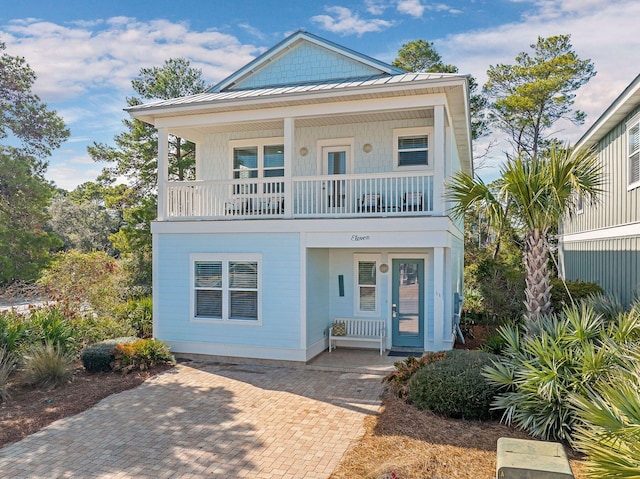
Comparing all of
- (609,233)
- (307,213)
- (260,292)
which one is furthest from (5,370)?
(609,233)

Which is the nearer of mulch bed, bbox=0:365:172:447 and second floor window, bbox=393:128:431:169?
mulch bed, bbox=0:365:172:447

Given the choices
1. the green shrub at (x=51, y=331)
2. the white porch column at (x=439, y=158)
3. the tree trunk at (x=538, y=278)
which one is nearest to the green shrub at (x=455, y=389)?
the tree trunk at (x=538, y=278)

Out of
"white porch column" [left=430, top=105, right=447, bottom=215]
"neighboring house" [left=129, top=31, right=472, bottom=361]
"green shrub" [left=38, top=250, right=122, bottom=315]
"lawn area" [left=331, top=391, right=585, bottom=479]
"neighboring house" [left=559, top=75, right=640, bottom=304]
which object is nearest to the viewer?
"lawn area" [left=331, top=391, right=585, bottom=479]

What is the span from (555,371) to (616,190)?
8488 millimetres

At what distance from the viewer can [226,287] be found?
1145 centimetres

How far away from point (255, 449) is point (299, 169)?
864 cm

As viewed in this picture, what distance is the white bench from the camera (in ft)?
39.6

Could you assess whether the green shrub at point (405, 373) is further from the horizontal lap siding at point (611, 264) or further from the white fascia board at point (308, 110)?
the white fascia board at point (308, 110)

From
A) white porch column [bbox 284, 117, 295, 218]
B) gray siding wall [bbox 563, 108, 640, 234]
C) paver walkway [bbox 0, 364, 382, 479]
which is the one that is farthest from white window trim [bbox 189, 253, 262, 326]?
gray siding wall [bbox 563, 108, 640, 234]

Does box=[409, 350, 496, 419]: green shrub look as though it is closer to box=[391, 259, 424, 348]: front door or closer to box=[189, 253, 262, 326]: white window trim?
box=[391, 259, 424, 348]: front door

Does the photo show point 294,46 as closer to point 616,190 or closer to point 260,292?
point 260,292

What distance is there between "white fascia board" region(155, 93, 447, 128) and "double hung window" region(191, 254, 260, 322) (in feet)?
11.4

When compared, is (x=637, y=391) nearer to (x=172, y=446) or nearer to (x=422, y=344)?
(x=172, y=446)

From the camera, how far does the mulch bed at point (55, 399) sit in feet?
23.9
